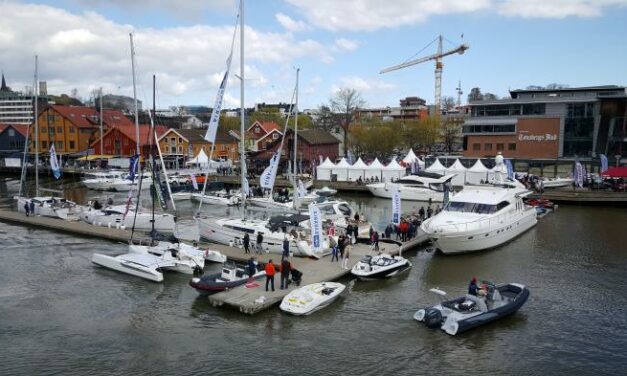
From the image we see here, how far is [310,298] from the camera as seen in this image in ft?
65.0

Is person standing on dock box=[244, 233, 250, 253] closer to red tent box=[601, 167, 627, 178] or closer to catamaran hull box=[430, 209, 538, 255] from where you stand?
catamaran hull box=[430, 209, 538, 255]

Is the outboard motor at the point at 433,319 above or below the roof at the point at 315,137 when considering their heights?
below

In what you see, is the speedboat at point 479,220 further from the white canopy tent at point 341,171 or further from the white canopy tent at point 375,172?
the white canopy tent at point 341,171

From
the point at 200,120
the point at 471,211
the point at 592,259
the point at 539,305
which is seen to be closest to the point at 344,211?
the point at 471,211

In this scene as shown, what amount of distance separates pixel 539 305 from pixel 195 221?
61.7 feet

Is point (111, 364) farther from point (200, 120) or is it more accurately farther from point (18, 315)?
point (200, 120)

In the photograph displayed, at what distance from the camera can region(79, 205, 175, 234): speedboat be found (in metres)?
33.9

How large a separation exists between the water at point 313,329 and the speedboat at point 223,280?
530 millimetres

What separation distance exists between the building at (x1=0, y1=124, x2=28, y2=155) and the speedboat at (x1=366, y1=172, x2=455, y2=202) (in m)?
65.4

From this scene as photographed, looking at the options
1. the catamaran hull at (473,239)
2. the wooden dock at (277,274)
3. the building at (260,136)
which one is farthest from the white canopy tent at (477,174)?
the building at (260,136)

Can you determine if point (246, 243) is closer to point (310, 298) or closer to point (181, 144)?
point (310, 298)

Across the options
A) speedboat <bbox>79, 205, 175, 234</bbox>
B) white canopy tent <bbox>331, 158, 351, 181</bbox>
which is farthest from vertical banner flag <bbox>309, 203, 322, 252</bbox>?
white canopy tent <bbox>331, 158, 351, 181</bbox>

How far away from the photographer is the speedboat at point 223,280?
21.3 metres

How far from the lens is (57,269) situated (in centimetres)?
2602
